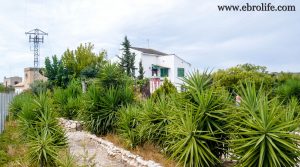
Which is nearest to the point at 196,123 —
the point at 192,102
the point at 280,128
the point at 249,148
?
the point at 192,102

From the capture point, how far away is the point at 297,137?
5.56 meters

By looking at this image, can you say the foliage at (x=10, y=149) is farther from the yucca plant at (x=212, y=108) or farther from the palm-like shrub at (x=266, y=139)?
the palm-like shrub at (x=266, y=139)

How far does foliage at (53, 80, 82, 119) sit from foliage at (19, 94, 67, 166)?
5.83 metres

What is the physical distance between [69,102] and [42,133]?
8.67 metres

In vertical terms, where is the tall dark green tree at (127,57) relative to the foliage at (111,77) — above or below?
above

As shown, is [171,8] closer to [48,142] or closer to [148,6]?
[148,6]

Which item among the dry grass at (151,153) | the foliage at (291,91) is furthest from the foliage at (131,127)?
the foliage at (291,91)

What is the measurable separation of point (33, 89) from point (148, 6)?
20.1 meters

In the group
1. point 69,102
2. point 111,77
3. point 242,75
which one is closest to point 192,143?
point 111,77

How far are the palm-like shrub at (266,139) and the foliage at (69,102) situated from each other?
10.9 meters

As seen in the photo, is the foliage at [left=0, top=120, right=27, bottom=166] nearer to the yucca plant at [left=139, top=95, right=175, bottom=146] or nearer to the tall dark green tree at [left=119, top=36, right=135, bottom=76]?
the yucca plant at [left=139, top=95, right=175, bottom=146]

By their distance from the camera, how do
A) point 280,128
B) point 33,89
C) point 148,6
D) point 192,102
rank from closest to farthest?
point 280,128 < point 192,102 < point 148,6 < point 33,89

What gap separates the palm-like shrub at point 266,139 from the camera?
542 centimetres

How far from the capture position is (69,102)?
16.4m
